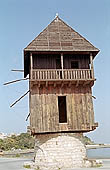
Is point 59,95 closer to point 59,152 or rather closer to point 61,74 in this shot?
point 61,74

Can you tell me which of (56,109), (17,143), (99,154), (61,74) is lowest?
(99,154)

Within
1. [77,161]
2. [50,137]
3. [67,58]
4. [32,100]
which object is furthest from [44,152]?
[67,58]

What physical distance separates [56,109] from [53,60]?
3.13m

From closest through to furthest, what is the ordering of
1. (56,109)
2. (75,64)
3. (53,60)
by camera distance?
(56,109) → (53,60) → (75,64)

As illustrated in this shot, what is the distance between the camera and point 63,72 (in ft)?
48.8

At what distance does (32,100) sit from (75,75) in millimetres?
2926

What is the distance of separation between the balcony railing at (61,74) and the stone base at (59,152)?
330cm

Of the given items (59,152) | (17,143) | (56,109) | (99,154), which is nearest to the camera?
(59,152)

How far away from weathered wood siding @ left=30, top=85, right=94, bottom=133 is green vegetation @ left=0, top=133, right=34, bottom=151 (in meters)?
32.6

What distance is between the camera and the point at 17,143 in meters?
52.3

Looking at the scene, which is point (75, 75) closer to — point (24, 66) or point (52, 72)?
point (52, 72)

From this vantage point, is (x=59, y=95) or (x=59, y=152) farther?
(x=59, y=95)

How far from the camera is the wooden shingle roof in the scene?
1533cm

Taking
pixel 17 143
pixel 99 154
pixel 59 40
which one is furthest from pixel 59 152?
pixel 17 143
